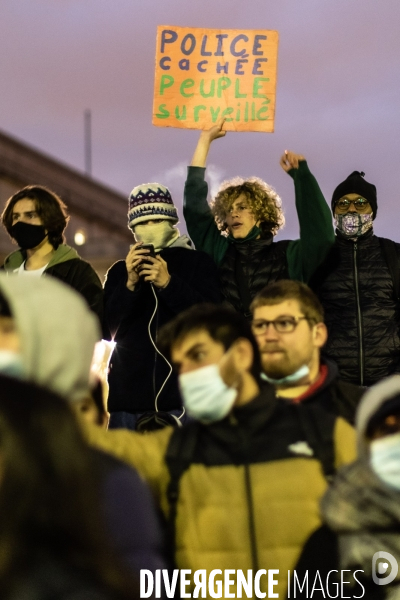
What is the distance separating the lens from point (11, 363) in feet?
10.5

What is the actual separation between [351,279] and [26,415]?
12.8 ft

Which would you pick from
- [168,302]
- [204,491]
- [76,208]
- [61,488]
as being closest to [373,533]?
[204,491]

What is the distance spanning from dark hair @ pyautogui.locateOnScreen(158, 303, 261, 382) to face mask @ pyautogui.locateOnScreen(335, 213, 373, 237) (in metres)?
2.35

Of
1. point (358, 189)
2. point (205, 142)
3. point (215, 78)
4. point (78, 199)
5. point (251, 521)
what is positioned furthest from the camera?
point (78, 199)

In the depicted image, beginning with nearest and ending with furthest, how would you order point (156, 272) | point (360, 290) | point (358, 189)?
point (156, 272), point (360, 290), point (358, 189)

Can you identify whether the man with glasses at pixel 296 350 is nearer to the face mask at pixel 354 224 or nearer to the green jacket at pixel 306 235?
the green jacket at pixel 306 235

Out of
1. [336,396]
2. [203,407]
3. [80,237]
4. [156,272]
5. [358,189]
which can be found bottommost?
[203,407]

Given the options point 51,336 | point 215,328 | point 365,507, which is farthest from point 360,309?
point 51,336

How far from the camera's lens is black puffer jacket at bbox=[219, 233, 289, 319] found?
20.4ft

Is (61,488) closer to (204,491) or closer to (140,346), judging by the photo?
(204,491)

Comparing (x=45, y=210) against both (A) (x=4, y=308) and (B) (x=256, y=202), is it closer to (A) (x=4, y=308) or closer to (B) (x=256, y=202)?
(B) (x=256, y=202)

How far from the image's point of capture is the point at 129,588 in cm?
255

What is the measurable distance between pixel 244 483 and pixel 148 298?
233 cm

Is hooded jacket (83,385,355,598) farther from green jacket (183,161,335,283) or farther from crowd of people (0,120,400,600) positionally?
green jacket (183,161,335,283)
